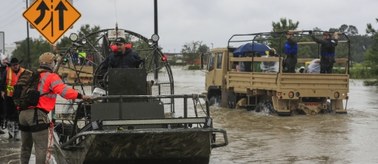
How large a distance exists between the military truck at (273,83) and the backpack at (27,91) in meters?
9.87

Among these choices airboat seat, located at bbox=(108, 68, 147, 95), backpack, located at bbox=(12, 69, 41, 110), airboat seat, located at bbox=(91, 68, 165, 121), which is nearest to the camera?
backpack, located at bbox=(12, 69, 41, 110)

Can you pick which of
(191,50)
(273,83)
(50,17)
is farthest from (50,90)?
(191,50)

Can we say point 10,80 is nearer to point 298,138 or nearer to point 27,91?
point 27,91

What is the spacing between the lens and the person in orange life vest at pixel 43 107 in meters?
7.74

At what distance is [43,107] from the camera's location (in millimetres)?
7824

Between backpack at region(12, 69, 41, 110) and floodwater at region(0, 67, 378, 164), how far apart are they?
214 cm

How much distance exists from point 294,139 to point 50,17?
5337 millimetres

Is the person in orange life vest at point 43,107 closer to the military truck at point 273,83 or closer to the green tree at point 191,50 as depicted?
the military truck at point 273,83

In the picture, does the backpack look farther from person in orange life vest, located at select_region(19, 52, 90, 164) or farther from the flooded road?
the flooded road

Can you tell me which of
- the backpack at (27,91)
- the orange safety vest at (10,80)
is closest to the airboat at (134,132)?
the backpack at (27,91)

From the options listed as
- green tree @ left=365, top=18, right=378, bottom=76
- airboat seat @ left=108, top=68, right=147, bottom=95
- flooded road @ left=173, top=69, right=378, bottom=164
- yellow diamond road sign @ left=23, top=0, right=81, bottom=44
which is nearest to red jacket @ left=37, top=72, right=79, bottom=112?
airboat seat @ left=108, top=68, right=147, bottom=95

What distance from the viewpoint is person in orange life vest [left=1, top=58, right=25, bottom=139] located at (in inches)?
440

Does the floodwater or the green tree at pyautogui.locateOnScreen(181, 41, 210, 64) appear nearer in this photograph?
the floodwater

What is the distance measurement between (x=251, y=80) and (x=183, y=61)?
63775mm
